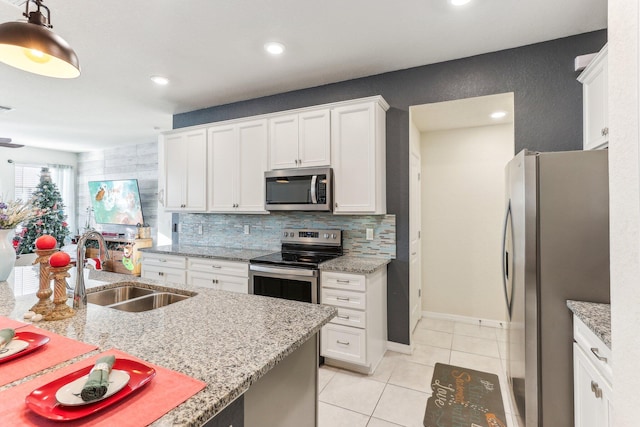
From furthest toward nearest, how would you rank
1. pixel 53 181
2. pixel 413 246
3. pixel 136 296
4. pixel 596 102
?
pixel 53 181 → pixel 413 246 → pixel 596 102 → pixel 136 296

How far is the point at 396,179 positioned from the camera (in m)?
3.06

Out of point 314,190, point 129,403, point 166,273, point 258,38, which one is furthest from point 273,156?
point 129,403

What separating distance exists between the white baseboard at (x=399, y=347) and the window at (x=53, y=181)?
25.1 ft

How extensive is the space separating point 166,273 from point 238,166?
1526 mm

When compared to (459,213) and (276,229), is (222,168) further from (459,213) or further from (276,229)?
(459,213)

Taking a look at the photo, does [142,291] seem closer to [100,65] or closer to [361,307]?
[361,307]

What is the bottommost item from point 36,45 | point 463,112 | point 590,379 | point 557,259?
point 590,379

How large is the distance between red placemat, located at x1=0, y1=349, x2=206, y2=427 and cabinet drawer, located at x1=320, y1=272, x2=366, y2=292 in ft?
6.07

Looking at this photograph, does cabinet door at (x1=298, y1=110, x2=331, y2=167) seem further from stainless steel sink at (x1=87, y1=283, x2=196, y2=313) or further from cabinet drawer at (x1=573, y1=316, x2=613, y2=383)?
cabinet drawer at (x1=573, y1=316, x2=613, y2=383)

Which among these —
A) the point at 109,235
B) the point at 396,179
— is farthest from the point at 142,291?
the point at 109,235

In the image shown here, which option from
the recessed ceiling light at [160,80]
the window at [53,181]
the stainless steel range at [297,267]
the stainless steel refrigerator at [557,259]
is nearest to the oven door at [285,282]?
the stainless steel range at [297,267]

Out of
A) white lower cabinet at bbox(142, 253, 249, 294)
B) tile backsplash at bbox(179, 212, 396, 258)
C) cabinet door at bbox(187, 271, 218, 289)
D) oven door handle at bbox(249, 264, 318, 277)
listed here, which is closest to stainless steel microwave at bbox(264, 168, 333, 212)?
tile backsplash at bbox(179, 212, 396, 258)

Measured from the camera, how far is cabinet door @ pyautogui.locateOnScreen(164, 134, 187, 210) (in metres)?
3.96

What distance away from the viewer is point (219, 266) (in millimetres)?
3240
